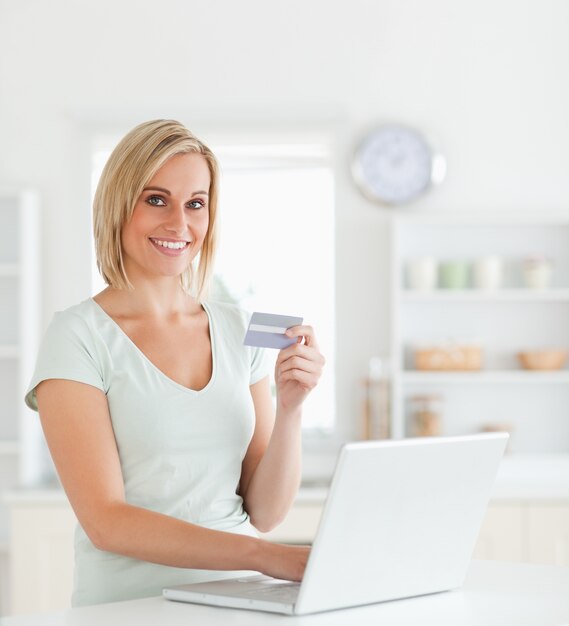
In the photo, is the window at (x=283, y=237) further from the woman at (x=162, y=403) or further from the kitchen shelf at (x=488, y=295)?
the woman at (x=162, y=403)

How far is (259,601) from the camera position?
1.38 meters

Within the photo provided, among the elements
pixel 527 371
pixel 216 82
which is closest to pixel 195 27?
pixel 216 82

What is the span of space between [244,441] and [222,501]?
0.11 metres

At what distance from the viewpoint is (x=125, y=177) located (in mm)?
1716

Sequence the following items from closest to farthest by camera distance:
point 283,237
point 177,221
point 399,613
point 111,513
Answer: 1. point 399,613
2. point 111,513
3. point 177,221
4. point 283,237

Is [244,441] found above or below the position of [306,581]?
above

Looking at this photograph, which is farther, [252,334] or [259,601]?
[252,334]

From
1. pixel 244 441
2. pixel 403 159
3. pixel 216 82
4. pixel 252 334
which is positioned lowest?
pixel 244 441

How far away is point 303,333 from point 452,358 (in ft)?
9.39

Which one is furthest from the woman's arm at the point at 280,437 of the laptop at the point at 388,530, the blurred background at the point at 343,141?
the blurred background at the point at 343,141

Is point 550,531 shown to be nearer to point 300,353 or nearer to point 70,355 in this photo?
point 300,353

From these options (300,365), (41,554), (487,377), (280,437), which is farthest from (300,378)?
(487,377)

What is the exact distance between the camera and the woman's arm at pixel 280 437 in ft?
5.34

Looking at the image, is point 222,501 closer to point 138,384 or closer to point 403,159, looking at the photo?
point 138,384
